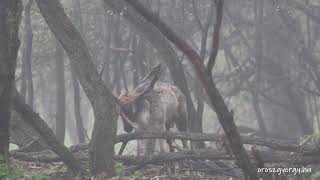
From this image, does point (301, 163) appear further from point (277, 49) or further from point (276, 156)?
point (277, 49)

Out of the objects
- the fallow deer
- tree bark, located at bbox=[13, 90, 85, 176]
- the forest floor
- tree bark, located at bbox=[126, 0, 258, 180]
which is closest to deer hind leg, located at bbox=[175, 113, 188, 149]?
the fallow deer

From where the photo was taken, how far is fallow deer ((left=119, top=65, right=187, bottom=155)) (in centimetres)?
923

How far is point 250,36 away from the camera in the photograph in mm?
18609

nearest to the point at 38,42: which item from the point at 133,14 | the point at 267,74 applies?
the point at 133,14

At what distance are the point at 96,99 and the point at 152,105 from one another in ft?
6.30

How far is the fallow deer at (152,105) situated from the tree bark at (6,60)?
318 cm

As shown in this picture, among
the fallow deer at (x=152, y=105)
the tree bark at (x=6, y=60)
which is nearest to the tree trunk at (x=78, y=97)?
the fallow deer at (x=152, y=105)

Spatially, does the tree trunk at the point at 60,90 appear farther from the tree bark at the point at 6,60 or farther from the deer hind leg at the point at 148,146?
the tree bark at the point at 6,60

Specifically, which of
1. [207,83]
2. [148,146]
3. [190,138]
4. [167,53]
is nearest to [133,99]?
[190,138]

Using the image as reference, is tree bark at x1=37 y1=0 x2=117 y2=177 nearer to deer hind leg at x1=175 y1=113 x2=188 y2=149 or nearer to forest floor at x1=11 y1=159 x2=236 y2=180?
forest floor at x1=11 y1=159 x2=236 y2=180

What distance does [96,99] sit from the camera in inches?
304

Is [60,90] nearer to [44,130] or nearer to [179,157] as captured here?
[179,157]

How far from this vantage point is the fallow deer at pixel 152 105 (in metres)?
9.23

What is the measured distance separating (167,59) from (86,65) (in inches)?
186
